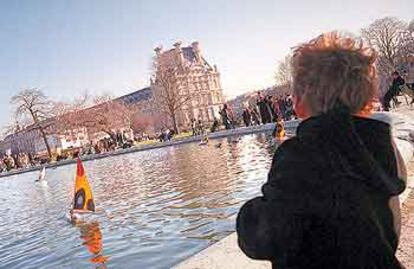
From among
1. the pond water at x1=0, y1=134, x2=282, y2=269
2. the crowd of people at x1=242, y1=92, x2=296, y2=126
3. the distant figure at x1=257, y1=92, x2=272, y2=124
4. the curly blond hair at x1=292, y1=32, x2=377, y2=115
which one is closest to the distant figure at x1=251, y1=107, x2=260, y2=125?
the crowd of people at x1=242, y1=92, x2=296, y2=126

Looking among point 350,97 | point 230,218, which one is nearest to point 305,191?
point 350,97


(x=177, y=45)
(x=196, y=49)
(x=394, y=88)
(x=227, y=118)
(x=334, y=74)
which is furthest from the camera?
(x=196, y=49)

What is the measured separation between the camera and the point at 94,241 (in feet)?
24.5

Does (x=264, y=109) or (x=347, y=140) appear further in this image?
(x=264, y=109)

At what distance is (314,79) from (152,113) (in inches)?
3894

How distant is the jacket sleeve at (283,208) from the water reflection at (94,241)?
485 cm

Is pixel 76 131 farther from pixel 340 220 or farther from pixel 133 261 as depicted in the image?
pixel 340 220

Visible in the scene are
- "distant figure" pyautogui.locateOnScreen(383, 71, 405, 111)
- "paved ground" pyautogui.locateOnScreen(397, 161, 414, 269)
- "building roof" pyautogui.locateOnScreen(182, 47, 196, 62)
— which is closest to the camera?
"paved ground" pyautogui.locateOnScreen(397, 161, 414, 269)

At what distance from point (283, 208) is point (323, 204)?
13cm

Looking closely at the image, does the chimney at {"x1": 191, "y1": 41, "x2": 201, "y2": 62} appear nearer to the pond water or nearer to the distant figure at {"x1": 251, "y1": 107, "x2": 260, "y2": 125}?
the distant figure at {"x1": 251, "y1": 107, "x2": 260, "y2": 125}

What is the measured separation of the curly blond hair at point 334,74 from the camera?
1.68 metres

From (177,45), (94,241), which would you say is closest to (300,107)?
(94,241)

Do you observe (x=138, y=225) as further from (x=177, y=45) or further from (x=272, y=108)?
(x=177, y=45)

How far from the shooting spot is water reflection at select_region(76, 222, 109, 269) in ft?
20.7
